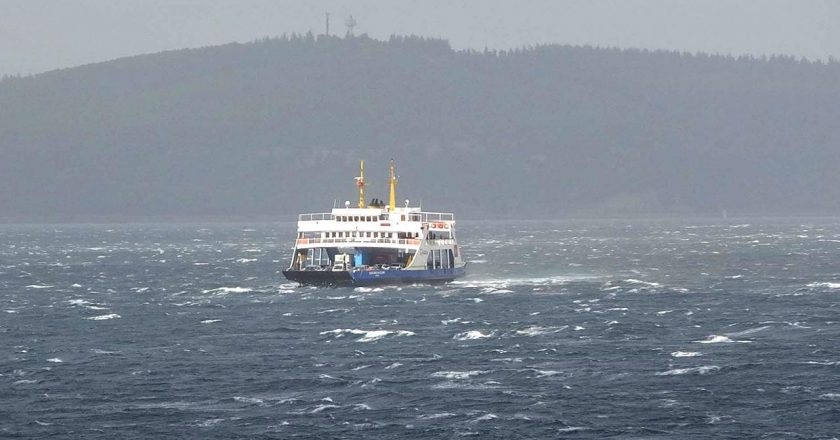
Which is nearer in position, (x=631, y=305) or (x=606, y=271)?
(x=631, y=305)

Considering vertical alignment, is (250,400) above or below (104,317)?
below

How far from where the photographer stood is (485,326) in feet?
346

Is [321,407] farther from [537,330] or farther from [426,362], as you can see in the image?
[537,330]

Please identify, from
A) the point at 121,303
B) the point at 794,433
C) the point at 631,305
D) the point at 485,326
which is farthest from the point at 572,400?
the point at 121,303

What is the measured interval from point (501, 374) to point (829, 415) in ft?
62.0

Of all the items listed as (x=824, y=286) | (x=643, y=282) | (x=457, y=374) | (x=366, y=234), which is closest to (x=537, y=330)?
(x=457, y=374)

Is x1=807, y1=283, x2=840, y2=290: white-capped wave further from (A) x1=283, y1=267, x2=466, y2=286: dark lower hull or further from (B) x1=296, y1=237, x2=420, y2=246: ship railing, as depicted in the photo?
(B) x1=296, y1=237, x2=420, y2=246: ship railing

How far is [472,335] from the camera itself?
99312 mm

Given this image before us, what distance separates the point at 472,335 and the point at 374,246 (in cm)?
4560

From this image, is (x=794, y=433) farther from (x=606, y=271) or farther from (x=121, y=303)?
(x=606, y=271)

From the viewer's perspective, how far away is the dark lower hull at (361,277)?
139875 mm

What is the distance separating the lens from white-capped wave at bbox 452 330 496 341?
98.0m

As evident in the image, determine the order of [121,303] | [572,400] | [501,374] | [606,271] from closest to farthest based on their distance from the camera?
1. [572,400]
2. [501,374]
3. [121,303]
4. [606,271]

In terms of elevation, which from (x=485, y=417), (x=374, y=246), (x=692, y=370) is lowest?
(x=485, y=417)
